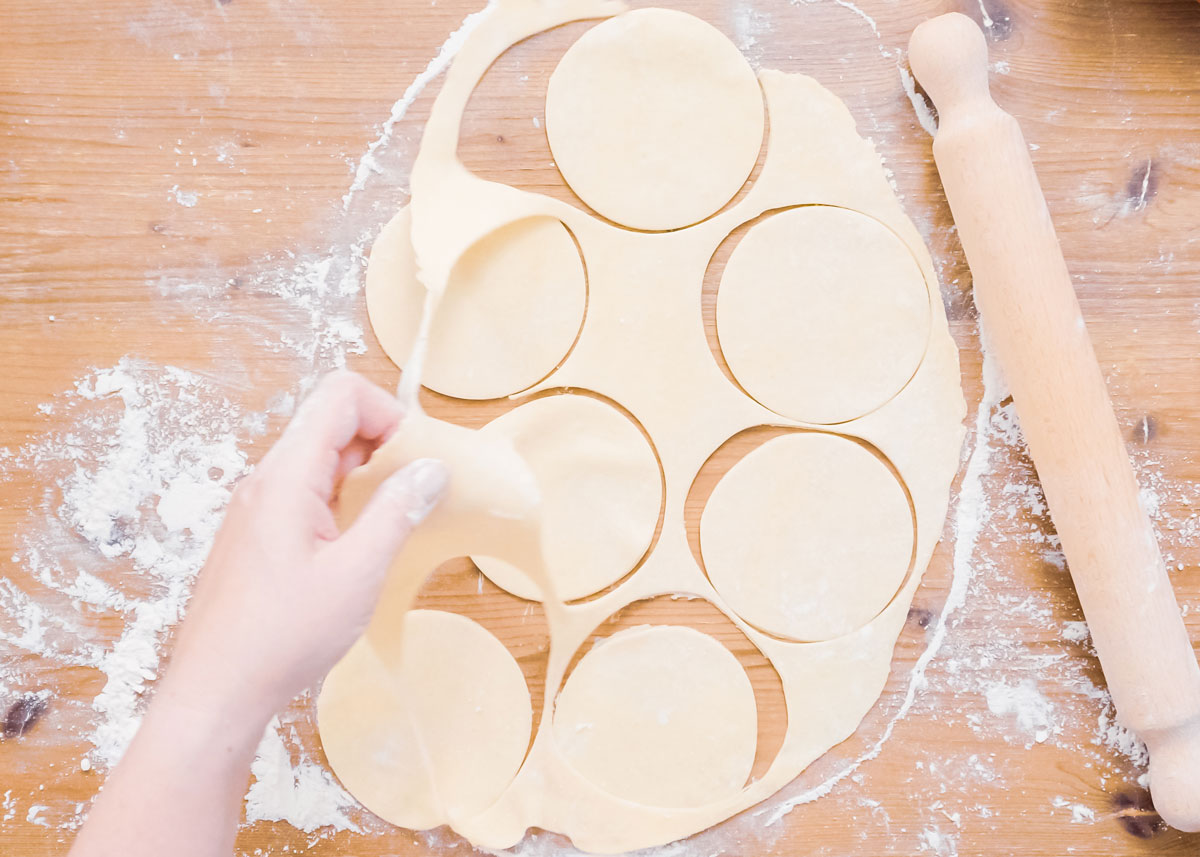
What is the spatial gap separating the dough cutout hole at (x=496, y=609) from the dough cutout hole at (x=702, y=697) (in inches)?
1.7

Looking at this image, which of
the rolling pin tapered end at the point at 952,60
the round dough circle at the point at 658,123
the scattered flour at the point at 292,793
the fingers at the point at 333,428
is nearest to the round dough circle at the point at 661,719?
the scattered flour at the point at 292,793

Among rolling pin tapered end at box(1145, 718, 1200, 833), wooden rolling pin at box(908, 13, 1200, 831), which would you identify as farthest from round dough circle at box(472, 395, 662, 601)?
rolling pin tapered end at box(1145, 718, 1200, 833)

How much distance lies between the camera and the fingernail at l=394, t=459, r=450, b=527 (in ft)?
2.35

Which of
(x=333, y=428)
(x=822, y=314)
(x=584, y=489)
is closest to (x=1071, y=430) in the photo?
(x=822, y=314)

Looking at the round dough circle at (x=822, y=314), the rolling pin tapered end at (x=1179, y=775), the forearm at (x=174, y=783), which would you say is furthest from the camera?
the round dough circle at (x=822, y=314)

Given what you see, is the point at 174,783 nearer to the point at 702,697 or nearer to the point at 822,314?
the point at 702,697

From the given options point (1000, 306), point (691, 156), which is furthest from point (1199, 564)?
point (691, 156)

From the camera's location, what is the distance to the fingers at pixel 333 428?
0.70m

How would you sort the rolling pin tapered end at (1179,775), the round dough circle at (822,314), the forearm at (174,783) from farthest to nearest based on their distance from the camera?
the round dough circle at (822,314) → the rolling pin tapered end at (1179,775) → the forearm at (174,783)

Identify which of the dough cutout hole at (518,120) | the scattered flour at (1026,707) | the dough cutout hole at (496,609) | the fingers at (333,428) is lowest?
the scattered flour at (1026,707)

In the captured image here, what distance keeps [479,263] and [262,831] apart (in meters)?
0.69

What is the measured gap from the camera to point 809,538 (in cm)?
94

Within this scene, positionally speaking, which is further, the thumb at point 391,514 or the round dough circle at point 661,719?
the round dough circle at point 661,719

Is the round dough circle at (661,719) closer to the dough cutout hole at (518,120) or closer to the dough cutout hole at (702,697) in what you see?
the dough cutout hole at (702,697)
